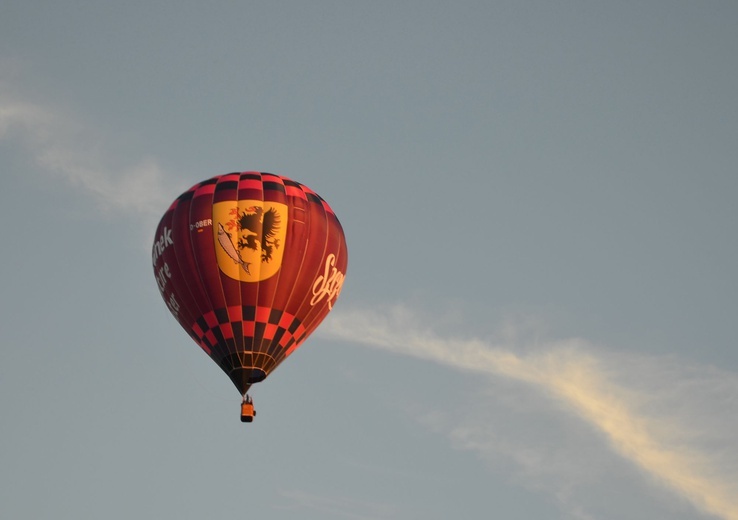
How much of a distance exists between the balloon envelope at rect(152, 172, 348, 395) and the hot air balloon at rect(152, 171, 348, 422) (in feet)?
0.10

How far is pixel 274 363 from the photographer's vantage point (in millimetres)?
49156

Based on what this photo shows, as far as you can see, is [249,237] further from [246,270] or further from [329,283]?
[329,283]

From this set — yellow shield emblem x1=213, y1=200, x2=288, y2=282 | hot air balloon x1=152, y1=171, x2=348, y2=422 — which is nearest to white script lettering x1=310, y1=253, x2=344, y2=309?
hot air balloon x1=152, y1=171, x2=348, y2=422

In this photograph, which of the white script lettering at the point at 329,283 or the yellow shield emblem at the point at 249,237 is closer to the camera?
the yellow shield emblem at the point at 249,237

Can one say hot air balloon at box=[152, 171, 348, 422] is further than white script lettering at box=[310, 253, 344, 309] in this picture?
No

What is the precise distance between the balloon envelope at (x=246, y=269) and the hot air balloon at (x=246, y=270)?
0.10ft

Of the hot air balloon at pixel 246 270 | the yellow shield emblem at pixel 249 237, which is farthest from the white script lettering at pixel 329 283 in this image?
the yellow shield emblem at pixel 249 237

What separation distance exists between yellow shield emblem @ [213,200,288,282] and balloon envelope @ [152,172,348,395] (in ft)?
0.10

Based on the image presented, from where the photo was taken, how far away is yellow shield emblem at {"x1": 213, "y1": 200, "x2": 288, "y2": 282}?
4878 cm

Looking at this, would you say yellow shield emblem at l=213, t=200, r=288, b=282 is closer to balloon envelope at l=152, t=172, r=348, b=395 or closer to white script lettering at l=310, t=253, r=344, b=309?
balloon envelope at l=152, t=172, r=348, b=395

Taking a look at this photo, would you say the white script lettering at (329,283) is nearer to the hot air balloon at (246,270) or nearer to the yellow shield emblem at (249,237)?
the hot air balloon at (246,270)

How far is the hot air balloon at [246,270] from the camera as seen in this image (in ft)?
160

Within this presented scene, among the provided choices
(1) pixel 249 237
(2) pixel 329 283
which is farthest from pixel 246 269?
(2) pixel 329 283

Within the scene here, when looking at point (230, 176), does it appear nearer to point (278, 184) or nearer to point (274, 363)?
point (278, 184)
